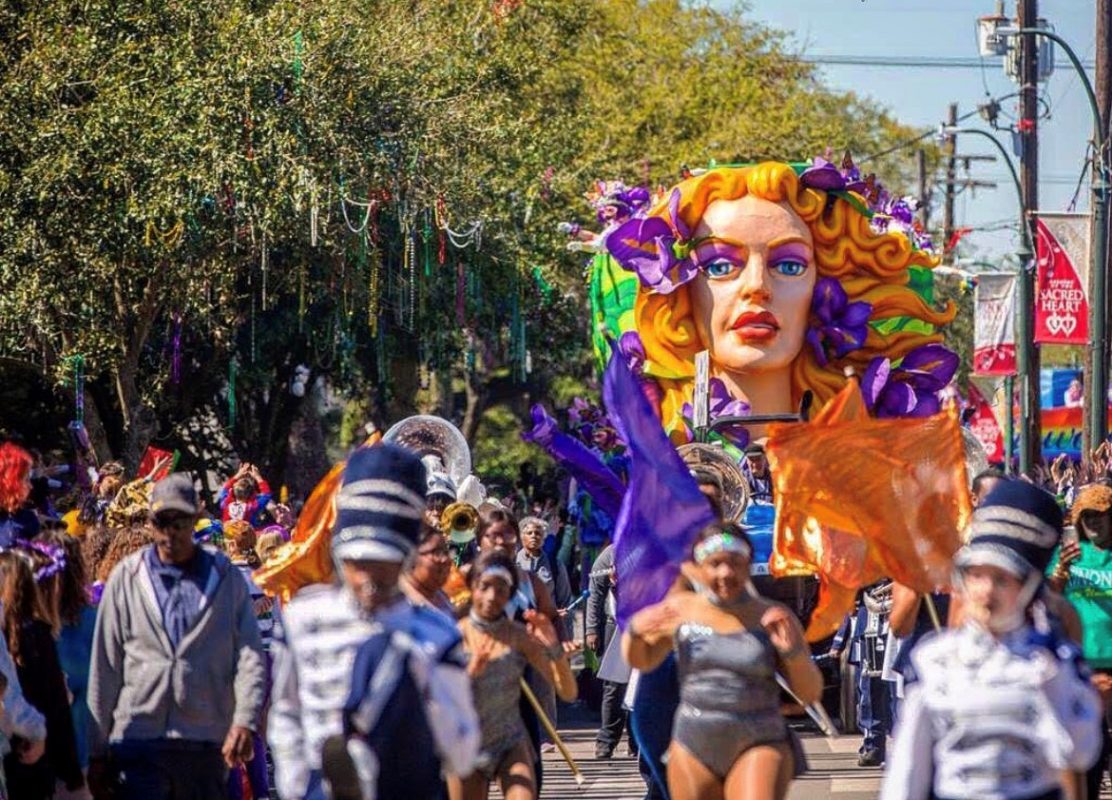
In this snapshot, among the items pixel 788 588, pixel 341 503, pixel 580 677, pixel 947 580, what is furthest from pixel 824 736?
pixel 341 503

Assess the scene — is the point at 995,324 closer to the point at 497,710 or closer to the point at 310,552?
the point at 310,552

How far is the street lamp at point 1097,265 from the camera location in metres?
23.5

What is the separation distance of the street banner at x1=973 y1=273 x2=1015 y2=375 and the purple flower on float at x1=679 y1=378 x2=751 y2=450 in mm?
11814

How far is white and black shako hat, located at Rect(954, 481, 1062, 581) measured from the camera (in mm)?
7047

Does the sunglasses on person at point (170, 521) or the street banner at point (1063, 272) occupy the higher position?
the street banner at point (1063, 272)

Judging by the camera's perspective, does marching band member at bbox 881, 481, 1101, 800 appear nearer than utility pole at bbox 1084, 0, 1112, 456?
Yes

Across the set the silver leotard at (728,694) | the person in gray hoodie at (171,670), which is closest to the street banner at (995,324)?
the silver leotard at (728,694)

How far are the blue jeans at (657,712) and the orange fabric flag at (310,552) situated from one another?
182 cm

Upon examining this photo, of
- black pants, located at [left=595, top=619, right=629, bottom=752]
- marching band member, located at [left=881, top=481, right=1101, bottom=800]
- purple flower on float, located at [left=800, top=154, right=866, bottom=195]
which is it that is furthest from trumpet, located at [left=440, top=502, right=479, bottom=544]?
marching band member, located at [left=881, top=481, right=1101, bottom=800]

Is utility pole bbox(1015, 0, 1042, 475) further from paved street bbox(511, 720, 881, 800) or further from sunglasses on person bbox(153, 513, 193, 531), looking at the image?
sunglasses on person bbox(153, 513, 193, 531)

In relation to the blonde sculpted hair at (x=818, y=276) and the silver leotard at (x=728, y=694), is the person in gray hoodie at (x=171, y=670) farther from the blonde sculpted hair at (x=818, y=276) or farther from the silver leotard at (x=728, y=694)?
the blonde sculpted hair at (x=818, y=276)

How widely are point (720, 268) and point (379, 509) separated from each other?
11.8 meters

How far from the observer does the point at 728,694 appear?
8.91 meters

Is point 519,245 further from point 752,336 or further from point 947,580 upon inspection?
point 947,580
